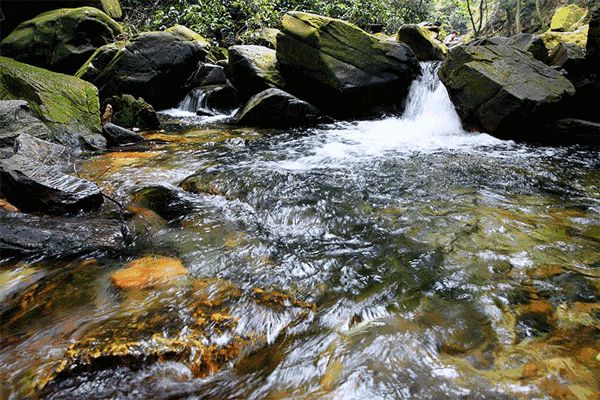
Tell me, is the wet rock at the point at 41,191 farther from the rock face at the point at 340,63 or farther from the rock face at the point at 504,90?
the rock face at the point at 504,90

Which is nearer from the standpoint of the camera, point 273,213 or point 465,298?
point 465,298

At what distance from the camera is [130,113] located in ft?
27.2

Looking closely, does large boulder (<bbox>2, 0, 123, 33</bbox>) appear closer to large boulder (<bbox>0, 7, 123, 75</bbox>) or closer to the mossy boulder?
large boulder (<bbox>0, 7, 123, 75</bbox>)

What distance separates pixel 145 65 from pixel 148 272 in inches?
357

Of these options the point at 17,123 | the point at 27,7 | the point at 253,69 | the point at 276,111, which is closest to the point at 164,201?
the point at 17,123

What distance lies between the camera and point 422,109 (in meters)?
9.16

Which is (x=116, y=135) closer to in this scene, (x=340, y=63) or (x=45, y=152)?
(x=45, y=152)

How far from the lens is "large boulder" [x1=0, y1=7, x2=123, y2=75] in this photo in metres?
10.4

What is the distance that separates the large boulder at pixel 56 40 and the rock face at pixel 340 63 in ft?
21.7

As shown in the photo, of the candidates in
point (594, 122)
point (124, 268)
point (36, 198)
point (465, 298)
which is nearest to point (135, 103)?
point (36, 198)

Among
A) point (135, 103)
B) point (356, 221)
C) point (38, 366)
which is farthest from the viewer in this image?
point (135, 103)

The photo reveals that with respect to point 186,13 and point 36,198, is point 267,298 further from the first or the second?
point 186,13

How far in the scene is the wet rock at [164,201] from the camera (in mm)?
3861

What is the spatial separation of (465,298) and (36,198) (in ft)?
13.7
